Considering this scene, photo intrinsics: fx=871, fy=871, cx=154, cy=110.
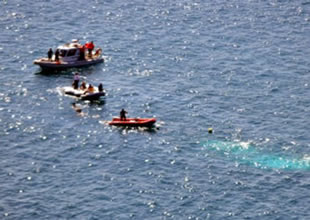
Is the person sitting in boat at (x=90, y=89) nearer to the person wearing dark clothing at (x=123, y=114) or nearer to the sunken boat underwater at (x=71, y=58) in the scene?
the person wearing dark clothing at (x=123, y=114)

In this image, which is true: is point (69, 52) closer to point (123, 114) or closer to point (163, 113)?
point (163, 113)

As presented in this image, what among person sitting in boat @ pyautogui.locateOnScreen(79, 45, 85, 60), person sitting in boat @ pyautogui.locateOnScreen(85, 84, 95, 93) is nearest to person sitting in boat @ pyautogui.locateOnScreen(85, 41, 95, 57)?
person sitting in boat @ pyautogui.locateOnScreen(79, 45, 85, 60)

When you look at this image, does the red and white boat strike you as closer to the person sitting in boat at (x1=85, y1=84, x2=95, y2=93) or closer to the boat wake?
the boat wake

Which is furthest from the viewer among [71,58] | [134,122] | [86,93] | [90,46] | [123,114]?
[90,46]

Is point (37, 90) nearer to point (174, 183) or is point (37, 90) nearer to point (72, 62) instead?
point (72, 62)

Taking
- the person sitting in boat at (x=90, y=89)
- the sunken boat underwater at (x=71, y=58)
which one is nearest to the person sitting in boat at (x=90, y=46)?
the sunken boat underwater at (x=71, y=58)

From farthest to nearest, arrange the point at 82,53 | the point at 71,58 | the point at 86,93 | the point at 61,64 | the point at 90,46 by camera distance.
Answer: the point at 90,46 → the point at 82,53 → the point at 71,58 → the point at 61,64 → the point at 86,93

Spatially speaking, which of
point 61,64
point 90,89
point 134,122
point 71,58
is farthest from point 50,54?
point 134,122
